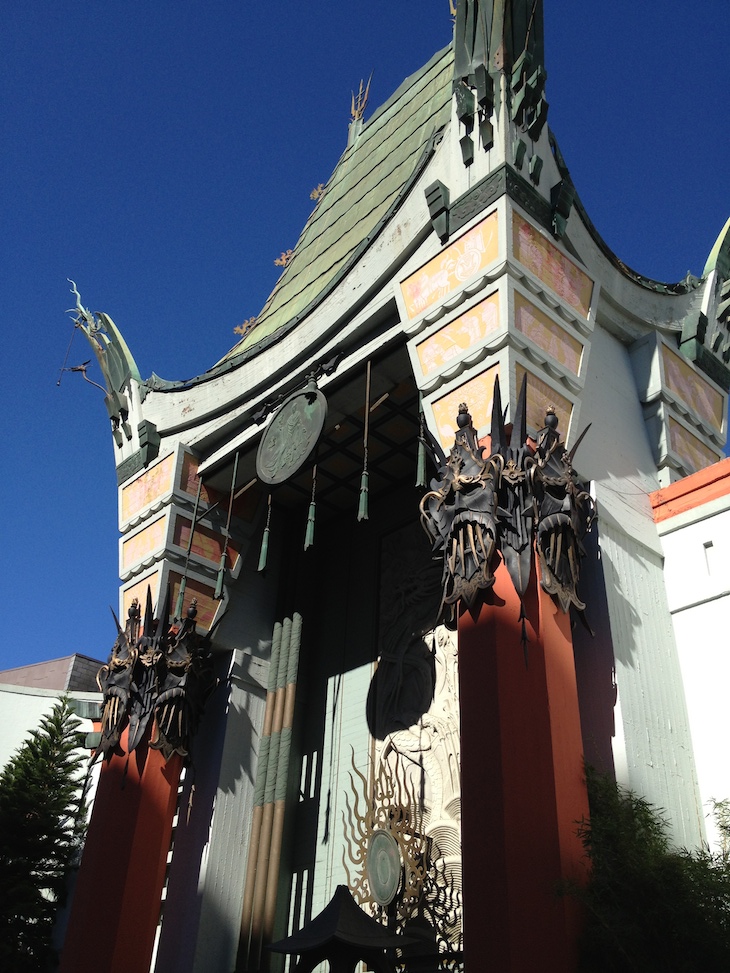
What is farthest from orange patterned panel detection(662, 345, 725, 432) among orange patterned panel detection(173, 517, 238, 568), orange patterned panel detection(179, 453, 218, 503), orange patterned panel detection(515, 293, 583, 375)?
orange patterned panel detection(179, 453, 218, 503)

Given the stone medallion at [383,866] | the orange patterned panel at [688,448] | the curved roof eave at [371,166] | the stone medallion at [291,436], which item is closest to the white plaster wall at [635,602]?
the orange patterned panel at [688,448]

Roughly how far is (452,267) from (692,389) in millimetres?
4090

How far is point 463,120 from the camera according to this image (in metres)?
11.4

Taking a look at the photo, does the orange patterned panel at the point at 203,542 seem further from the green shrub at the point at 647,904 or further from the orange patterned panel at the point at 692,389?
the green shrub at the point at 647,904

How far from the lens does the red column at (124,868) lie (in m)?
11.6

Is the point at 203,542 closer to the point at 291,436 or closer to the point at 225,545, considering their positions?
the point at 225,545

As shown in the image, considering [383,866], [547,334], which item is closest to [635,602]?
[547,334]

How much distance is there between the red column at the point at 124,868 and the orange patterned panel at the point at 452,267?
688 centimetres

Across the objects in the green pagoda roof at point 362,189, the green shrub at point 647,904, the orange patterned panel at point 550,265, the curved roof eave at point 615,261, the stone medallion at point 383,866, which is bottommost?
the green shrub at point 647,904

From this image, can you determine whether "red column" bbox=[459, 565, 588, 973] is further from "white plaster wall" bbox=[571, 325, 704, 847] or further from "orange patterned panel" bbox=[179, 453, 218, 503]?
"orange patterned panel" bbox=[179, 453, 218, 503]

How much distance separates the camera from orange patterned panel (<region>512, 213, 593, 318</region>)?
10.5 metres

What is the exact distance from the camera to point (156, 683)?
13.2 meters

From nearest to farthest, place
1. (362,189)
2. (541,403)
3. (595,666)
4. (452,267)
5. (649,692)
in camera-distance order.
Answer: (595,666) → (649,692) → (541,403) → (452,267) → (362,189)

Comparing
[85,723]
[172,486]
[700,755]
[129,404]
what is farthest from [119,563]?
[700,755]
